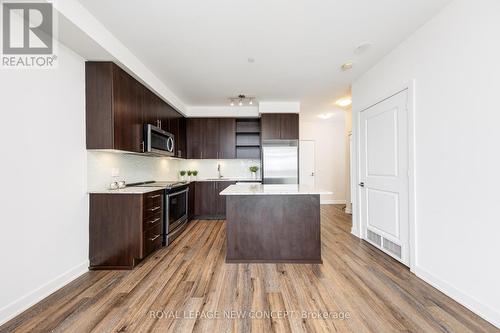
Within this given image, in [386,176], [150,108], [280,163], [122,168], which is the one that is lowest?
[386,176]

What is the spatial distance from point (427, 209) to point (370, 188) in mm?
1006

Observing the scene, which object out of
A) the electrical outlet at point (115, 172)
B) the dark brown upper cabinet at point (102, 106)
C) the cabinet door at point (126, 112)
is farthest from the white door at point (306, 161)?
the dark brown upper cabinet at point (102, 106)

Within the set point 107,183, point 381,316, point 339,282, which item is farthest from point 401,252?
point 107,183

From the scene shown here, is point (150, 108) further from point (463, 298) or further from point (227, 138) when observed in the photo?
point (463, 298)

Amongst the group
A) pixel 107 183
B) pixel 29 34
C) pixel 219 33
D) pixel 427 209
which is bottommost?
pixel 427 209

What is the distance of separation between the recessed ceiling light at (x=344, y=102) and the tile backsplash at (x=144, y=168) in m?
2.38

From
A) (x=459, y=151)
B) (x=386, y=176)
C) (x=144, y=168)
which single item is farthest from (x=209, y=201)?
(x=459, y=151)

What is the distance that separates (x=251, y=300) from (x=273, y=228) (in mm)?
960

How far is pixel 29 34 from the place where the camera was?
200 centimetres

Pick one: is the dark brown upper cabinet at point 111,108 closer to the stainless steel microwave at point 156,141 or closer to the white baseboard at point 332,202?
the stainless steel microwave at point 156,141

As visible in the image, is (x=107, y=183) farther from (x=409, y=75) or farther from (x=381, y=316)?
(x=409, y=75)

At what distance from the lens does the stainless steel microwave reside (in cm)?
322

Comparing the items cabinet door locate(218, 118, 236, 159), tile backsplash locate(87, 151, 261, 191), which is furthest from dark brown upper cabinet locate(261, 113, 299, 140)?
tile backsplash locate(87, 151, 261, 191)

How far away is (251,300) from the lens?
6.41ft
